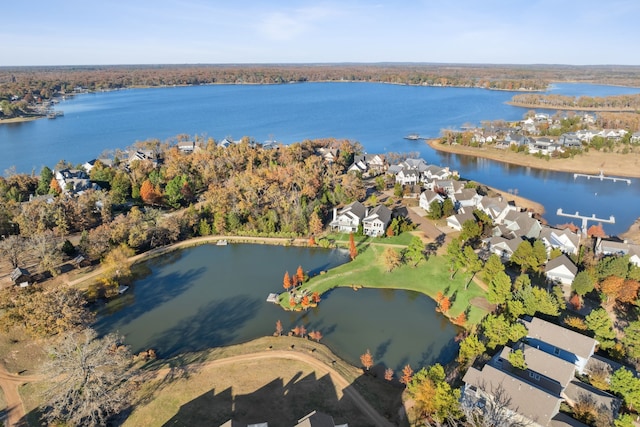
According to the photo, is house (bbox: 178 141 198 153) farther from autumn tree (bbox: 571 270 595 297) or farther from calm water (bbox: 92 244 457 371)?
autumn tree (bbox: 571 270 595 297)

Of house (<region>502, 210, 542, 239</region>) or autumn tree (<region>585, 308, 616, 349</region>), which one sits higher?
house (<region>502, 210, 542, 239</region>)

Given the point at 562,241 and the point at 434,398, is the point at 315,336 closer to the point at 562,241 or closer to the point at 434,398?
the point at 434,398

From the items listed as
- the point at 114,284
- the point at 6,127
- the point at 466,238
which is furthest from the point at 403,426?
the point at 6,127

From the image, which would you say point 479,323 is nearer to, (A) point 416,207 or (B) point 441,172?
(A) point 416,207

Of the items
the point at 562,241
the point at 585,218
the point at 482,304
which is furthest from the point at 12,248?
the point at 585,218

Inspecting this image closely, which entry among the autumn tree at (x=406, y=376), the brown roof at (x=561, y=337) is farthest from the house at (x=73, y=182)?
the brown roof at (x=561, y=337)

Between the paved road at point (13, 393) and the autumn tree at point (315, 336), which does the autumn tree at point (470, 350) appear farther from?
the paved road at point (13, 393)

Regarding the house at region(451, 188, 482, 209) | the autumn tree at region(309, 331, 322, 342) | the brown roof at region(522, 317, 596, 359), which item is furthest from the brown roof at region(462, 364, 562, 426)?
the house at region(451, 188, 482, 209)

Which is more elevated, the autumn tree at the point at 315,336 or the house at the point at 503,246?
the house at the point at 503,246
